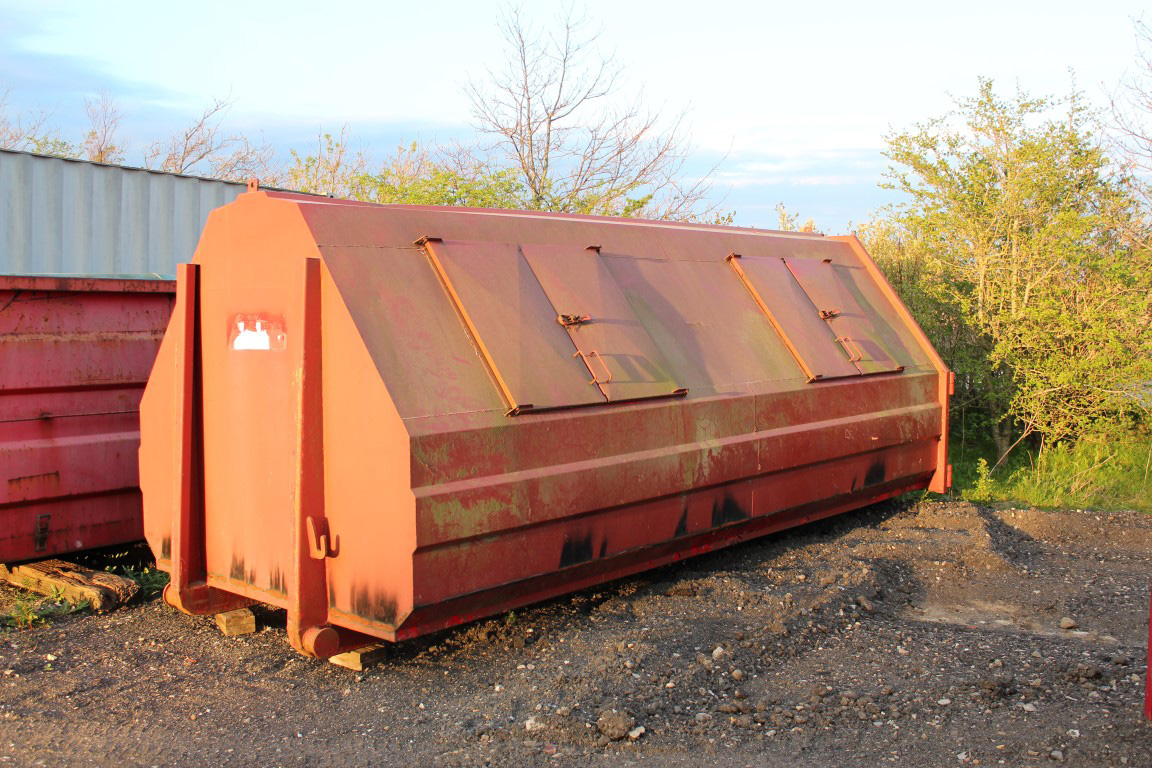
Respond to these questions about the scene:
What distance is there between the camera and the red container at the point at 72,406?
5512mm

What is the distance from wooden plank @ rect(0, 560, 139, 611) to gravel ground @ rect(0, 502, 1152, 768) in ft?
0.37

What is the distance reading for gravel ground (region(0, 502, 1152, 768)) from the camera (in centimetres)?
365

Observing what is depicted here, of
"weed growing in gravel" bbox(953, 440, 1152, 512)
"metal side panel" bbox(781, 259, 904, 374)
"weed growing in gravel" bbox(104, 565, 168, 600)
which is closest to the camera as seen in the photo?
"weed growing in gravel" bbox(104, 565, 168, 600)

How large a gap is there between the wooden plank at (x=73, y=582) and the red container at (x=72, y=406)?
103mm

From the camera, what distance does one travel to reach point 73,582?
5.44 meters

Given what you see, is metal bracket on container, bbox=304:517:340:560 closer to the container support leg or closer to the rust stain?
the container support leg

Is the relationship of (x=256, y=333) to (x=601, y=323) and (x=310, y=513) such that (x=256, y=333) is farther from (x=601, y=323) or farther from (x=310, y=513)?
(x=601, y=323)

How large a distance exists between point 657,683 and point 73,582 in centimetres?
322

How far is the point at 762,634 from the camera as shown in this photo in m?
4.75

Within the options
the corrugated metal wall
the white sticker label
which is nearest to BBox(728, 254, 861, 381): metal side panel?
the white sticker label

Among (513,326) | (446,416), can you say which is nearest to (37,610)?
(446,416)

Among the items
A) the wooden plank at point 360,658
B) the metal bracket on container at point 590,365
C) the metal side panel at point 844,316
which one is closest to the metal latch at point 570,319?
the metal bracket on container at point 590,365

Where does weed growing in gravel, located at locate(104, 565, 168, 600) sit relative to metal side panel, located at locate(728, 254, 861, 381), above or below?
below

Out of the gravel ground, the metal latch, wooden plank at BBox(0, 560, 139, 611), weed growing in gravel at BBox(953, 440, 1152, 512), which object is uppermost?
the metal latch
